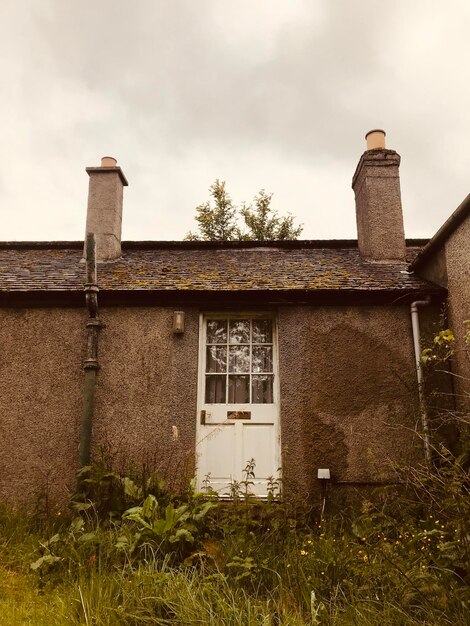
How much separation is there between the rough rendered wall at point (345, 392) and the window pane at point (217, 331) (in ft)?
2.91

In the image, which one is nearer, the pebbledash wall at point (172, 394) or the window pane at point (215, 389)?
the pebbledash wall at point (172, 394)

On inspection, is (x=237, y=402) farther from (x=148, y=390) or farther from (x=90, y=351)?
(x=90, y=351)

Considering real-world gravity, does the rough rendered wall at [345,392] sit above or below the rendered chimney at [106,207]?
below

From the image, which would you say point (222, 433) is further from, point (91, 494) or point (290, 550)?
point (290, 550)

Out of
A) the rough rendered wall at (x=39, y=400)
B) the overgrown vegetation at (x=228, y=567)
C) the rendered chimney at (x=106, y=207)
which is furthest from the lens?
the rendered chimney at (x=106, y=207)

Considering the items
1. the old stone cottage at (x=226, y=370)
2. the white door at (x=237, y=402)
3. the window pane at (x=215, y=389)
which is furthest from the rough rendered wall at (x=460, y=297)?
the window pane at (x=215, y=389)

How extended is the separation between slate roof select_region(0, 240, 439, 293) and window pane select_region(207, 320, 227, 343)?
59 centimetres

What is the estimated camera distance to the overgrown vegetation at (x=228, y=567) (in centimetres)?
330

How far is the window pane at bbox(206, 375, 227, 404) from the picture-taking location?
7152 millimetres

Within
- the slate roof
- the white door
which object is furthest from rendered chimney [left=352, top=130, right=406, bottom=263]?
the white door

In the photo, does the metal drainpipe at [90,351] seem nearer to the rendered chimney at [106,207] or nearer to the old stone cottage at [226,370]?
the old stone cottage at [226,370]

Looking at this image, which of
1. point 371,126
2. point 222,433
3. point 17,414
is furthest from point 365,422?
point 371,126

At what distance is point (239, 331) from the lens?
755 centimetres

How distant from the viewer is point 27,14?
5.62 meters
